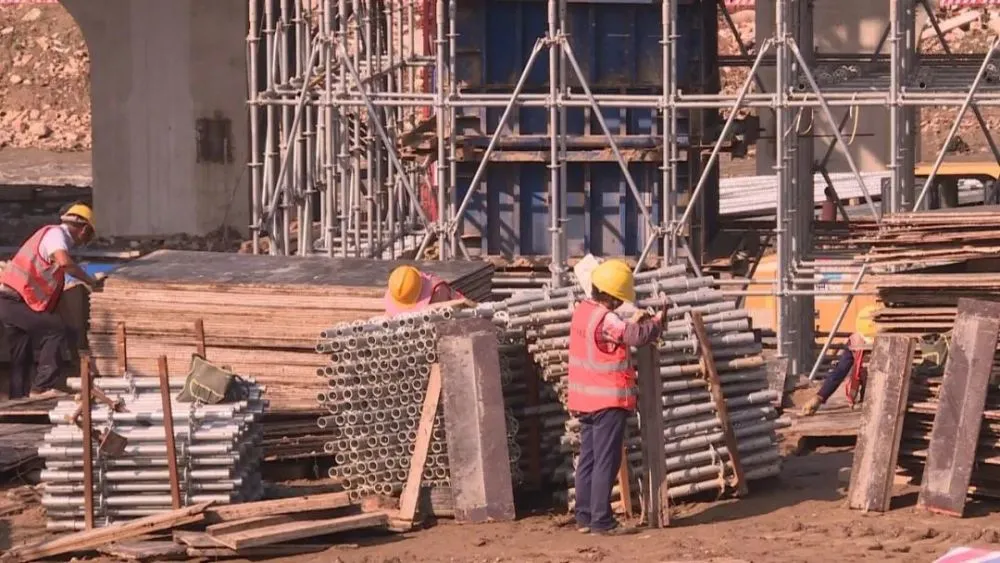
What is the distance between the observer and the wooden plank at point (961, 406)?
12570 millimetres

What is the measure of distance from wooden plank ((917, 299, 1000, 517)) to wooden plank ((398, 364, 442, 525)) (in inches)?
118

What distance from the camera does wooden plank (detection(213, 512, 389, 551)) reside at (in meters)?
12.2

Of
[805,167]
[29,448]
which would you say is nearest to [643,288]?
[29,448]

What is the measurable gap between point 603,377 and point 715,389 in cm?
118

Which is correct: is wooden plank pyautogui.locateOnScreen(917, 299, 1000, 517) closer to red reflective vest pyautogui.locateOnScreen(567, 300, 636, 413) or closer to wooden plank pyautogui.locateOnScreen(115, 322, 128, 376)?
red reflective vest pyautogui.locateOnScreen(567, 300, 636, 413)

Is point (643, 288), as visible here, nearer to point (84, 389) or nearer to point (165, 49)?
point (84, 389)

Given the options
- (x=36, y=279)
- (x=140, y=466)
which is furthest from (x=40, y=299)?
(x=140, y=466)

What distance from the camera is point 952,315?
13.2 m

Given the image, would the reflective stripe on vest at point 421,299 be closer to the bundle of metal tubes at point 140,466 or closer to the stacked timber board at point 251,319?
the stacked timber board at point 251,319

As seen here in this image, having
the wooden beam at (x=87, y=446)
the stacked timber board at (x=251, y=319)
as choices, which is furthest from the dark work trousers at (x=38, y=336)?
the wooden beam at (x=87, y=446)

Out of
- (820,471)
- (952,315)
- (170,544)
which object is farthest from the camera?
(820,471)

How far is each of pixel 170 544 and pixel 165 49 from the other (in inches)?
607

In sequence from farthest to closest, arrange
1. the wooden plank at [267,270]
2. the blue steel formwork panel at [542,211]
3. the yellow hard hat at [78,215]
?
the blue steel formwork panel at [542,211], the yellow hard hat at [78,215], the wooden plank at [267,270]

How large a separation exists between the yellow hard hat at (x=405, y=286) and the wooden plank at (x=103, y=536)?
2236 mm
